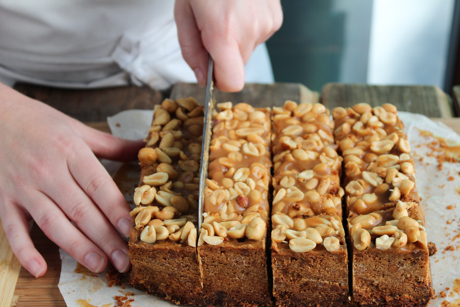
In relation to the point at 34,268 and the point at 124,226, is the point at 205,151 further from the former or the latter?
the point at 34,268

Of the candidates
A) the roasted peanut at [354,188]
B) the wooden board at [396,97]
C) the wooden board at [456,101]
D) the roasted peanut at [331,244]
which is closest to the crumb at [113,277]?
the roasted peanut at [331,244]

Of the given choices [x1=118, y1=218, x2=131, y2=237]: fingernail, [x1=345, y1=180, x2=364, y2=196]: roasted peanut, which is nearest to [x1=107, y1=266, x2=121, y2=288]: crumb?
[x1=118, y1=218, x2=131, y2=237]: fingernail

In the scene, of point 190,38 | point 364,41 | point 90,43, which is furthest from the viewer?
point 364,41

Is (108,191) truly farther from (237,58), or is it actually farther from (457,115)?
(457,115)

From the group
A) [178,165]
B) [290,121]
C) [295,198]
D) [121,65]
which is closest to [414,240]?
[295,198]

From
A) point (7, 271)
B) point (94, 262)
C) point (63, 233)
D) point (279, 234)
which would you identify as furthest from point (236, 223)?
point (7, 271)

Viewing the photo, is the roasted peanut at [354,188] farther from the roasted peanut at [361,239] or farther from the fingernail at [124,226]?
the fingernail at [124,226]
